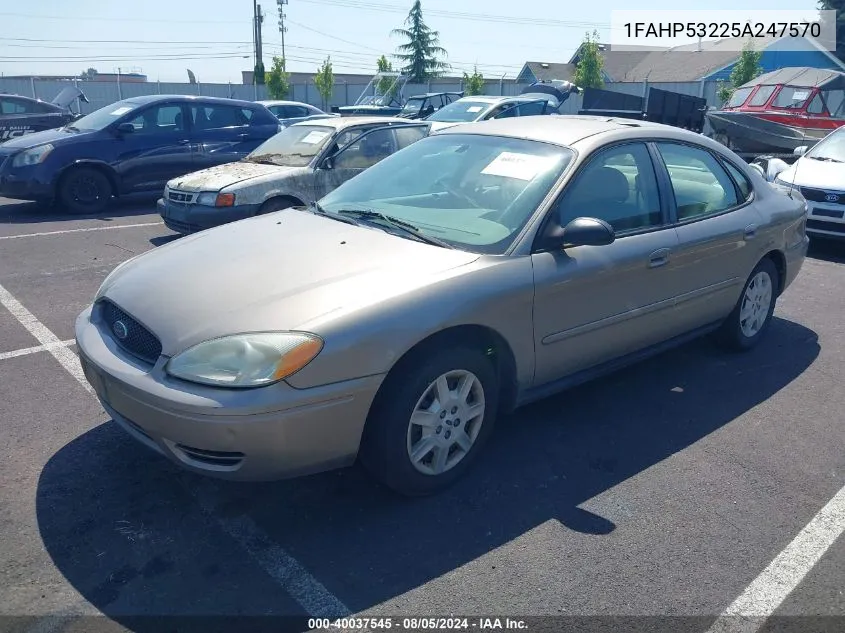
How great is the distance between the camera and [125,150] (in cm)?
1022

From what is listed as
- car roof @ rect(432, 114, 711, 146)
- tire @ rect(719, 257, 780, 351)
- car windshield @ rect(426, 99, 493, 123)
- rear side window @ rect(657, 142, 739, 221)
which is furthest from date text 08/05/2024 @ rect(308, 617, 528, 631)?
car windshield @ rect(426, 99, 493, 123)

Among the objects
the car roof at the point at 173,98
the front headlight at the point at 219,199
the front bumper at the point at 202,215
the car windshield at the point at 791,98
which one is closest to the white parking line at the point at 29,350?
the front bumper at the point at 202,215

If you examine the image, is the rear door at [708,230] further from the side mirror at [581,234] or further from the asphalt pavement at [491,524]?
the side mirror at [581,234]

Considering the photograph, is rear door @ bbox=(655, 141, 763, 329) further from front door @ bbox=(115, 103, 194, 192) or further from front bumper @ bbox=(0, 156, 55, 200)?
front bumper @ bbox=(0, 156, 55, 200)

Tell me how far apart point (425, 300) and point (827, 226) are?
7.10 metres

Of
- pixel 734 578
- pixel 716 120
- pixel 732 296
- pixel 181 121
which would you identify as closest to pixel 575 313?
pixel 734 578

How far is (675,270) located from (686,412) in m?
0.83

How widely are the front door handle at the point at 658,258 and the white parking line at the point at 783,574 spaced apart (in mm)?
1443

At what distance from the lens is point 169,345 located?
283cm

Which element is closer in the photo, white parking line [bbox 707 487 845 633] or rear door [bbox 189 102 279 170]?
white parking line [bbox 707 487 845 633]

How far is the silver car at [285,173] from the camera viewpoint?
25.1 feet

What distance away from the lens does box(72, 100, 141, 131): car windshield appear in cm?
1026

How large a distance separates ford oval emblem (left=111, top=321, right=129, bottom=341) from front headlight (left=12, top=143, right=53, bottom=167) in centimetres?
788

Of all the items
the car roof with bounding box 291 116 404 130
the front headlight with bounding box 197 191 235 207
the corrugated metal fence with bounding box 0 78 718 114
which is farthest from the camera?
the corrugated metal fence with bounding box 0 78 718 114
